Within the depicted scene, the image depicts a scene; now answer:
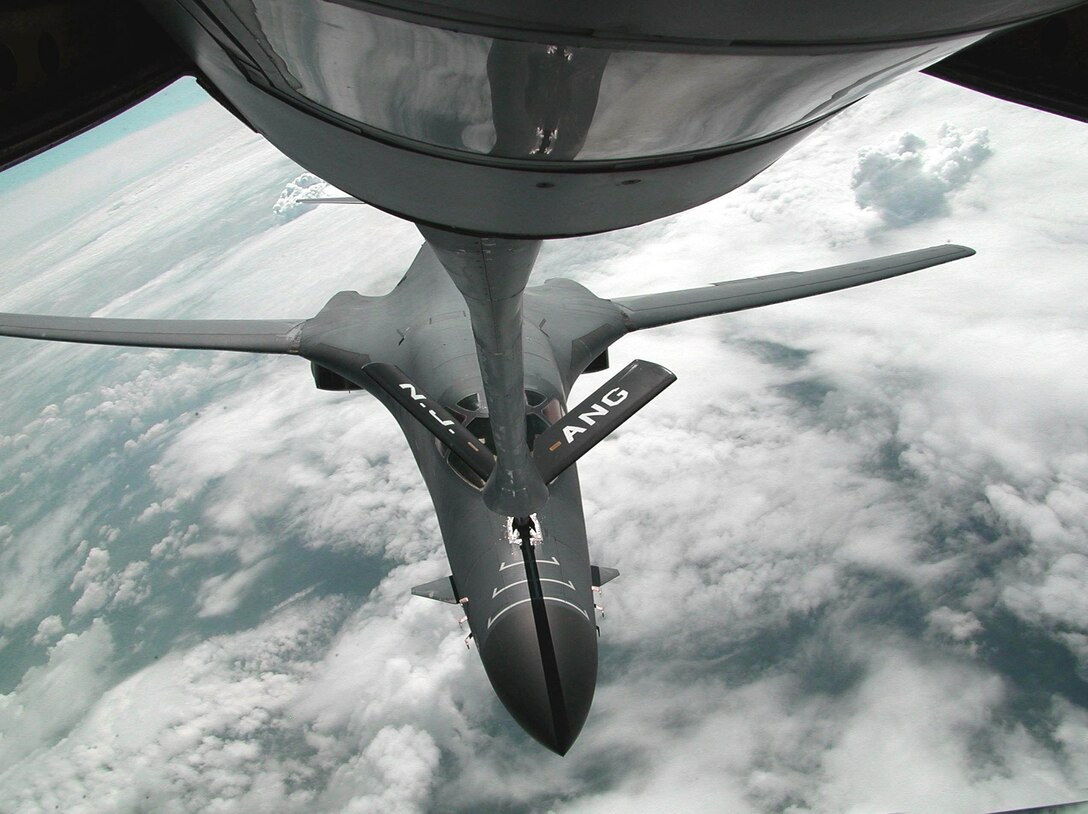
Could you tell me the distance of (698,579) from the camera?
1604 inches

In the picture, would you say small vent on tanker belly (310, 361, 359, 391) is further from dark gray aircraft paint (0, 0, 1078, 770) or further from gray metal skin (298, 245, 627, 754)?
dark gray aircraft paint (0, 0, 1078, 770)

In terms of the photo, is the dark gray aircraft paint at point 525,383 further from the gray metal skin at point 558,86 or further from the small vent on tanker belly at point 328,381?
the gray metal skin at point 558,86

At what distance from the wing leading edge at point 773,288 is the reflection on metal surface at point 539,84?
11.9 metres

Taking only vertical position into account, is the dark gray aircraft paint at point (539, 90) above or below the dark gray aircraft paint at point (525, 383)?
above

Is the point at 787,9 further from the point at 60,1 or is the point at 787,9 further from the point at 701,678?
the point at 701,678

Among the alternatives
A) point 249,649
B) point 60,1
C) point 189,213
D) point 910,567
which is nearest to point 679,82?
point 60,1

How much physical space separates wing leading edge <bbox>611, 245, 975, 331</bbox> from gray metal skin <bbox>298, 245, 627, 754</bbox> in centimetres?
97

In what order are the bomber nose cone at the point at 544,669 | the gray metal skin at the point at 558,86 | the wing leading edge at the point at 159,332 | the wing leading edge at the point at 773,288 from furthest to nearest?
the wing leading edge at the point at 773,288 → the wing leading edge at the point at 159,332 → the bomber nose cone at the point at 544,669 → the gray metal skin at the point at 558,86

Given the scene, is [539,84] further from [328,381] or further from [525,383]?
[328,381]

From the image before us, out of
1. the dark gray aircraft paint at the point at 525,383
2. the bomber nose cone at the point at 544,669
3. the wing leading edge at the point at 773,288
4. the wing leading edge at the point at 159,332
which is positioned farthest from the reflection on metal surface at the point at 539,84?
the wing leading edge at the point at 773,288

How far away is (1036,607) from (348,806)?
43.3 metres

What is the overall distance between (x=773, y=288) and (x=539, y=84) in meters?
13.1

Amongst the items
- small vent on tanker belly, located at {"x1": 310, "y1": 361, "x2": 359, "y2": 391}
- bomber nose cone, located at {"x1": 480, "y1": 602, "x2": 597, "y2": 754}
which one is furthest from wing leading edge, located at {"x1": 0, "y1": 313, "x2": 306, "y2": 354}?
bomber nose cone, located at {"x1": 480, "y1": 602, "x2": 597, "y2": 754}

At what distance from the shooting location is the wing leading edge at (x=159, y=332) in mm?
11039
